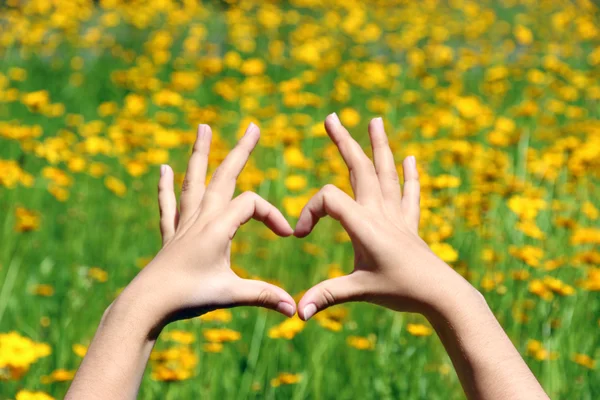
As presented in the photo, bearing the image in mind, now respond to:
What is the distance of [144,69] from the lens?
3.91 metres

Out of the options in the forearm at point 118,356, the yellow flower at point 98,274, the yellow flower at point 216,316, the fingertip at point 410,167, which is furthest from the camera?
the yellow flower at point 98,274

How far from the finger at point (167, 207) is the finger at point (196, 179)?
44 millimetres

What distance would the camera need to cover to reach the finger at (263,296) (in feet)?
2.73

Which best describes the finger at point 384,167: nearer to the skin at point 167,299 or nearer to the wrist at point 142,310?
the skin at point 167,299

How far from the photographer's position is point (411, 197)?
1024mm

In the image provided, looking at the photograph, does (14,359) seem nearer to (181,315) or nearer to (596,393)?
(181,315)

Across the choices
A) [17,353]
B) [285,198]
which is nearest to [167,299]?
[17,353]

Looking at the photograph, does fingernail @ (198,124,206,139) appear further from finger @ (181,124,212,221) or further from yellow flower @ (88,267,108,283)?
yellow flower @ (88,267,108,283)

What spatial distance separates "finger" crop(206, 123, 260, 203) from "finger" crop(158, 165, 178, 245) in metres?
0.10

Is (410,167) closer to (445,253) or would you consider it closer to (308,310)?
(308,310)

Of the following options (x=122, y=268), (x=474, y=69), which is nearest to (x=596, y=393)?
(x=122, y=268)

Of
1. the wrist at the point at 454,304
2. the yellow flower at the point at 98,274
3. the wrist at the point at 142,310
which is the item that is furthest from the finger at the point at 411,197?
the yellow flower at the point at 98,274

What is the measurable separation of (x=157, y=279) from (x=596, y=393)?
1134 mm

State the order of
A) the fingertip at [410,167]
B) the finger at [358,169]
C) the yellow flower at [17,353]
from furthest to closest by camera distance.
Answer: the yellow flower at [17,353] < the fingertip at [410,167] < the finger at [358,169]
